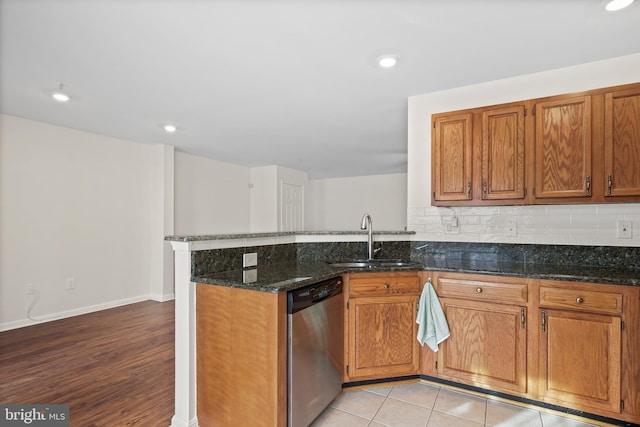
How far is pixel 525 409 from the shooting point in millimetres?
2025

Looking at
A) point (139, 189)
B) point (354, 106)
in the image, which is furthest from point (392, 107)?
point (139, 189)

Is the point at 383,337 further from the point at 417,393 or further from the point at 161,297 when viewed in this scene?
the point at 161,297

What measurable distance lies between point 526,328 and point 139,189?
4833 mm

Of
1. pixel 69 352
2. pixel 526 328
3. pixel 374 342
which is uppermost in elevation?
pixel 526 328

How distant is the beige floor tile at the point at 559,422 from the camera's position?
1.87 meters

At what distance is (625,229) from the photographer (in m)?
2.23

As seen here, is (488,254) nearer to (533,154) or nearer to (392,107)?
(533,154)

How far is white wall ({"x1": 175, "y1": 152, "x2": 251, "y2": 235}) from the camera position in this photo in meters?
5.21

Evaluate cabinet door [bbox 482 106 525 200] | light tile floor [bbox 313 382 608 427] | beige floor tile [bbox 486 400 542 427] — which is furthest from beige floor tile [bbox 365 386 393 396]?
cabinet door [bbox 482 106 525 200]

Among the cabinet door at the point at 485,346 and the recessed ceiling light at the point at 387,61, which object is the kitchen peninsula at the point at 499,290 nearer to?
the cabinet door at the point at 485,346

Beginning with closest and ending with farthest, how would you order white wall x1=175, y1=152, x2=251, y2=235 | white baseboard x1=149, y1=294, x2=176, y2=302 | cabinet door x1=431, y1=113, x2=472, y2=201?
cabinet door x1=431, y1=113, x2=472, y2=201
white baseboard x1=149, y1=294, x2=176, y2=302
white wall x1=175, y1=152, x2=251, y2=235

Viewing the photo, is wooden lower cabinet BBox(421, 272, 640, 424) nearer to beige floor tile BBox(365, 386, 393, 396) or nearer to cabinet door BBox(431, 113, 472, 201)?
beige floor tile BBox(365, 386, 393, 396)

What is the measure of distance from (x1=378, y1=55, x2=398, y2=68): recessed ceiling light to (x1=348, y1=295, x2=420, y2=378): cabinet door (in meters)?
1.66

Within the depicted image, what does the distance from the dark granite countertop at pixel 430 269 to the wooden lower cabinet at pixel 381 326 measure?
0.10 meters
